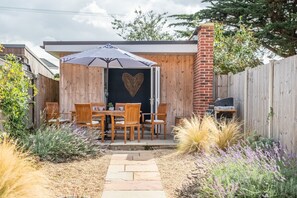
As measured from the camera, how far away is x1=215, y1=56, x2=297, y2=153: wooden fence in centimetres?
457

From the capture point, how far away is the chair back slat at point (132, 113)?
24.1 ft

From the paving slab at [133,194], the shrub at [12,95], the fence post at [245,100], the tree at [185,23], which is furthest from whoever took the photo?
the tree at [185,23]

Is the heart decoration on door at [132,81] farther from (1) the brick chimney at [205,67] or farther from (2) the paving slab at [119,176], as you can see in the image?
(2) the paving slab at [119,176]

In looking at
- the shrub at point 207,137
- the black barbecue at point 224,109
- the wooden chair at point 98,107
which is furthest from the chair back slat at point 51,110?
the black barbecue at point 224,109

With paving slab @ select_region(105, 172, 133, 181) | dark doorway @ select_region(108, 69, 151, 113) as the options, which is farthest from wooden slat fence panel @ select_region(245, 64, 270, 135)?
dark doorway @ select_region(108, 69, 151, 113)

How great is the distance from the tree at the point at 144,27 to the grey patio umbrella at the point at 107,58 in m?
11.6

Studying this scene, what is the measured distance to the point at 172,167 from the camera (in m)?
5.48

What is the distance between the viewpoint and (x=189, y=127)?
21.1 ft

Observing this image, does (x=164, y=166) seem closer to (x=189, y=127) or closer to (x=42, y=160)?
(x=189, y=127)

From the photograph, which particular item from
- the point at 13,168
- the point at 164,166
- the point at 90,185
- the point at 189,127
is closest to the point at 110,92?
the point at 189,127

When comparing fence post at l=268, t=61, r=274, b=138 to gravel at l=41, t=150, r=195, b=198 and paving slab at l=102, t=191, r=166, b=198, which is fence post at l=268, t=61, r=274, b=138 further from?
paving slab at l=102, t=191, r=166, b=198

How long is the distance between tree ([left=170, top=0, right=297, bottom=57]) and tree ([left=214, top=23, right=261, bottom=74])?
351 centimetres

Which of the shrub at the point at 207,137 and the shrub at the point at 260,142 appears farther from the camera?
the shrub at the point at 207,137

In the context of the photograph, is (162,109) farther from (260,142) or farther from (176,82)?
(260,142)
